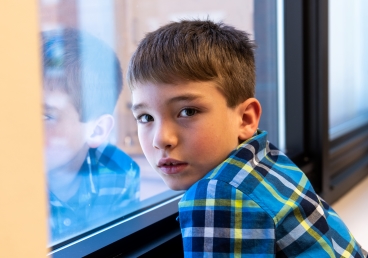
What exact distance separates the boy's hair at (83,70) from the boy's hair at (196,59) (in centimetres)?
17

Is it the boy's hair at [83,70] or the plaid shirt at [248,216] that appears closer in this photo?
the plaid shirt at [248,216]

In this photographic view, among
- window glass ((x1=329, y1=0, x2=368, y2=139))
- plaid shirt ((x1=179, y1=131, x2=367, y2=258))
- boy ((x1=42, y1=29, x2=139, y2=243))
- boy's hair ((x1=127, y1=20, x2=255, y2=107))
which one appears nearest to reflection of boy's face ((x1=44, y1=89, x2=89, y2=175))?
boy ((x1=42, y1=29, x2=139, y2=243))

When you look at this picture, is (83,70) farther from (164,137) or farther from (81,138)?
(164,137)

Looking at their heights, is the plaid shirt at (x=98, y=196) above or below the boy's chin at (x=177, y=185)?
below

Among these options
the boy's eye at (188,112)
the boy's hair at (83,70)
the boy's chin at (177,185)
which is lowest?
the boy's chin at (177,185)

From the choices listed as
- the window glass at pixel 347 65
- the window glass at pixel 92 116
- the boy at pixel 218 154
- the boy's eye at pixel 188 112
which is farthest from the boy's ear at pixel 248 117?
the window glass at pixel 347 65

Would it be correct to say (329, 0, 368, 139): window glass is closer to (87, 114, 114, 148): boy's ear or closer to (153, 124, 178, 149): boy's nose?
(87, 114, 114, 148): boy's ear

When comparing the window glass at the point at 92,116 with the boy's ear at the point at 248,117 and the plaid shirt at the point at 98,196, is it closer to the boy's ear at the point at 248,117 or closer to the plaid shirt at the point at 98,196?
the plaid shirt at the point at 98,196

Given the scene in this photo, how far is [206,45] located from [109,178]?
41 cm

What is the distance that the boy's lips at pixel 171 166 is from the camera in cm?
79

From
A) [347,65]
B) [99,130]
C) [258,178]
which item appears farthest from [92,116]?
[347,65]

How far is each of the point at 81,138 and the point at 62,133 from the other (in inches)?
2.4

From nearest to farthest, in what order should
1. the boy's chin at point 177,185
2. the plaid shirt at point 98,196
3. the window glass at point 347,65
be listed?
the boy's chin at point 177,185
the plaid shirt at point 98,196
the window glass at point 347,65

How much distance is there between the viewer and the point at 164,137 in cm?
76
